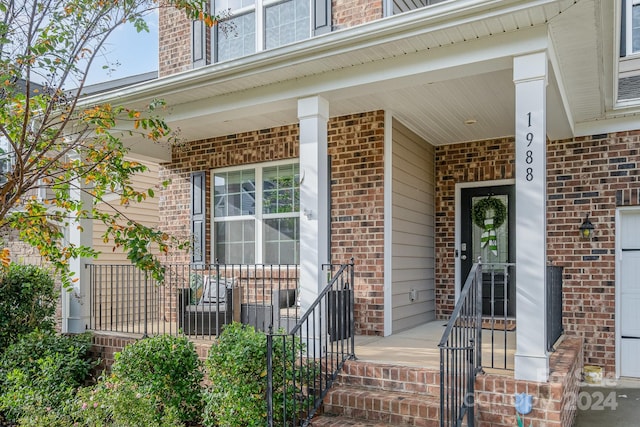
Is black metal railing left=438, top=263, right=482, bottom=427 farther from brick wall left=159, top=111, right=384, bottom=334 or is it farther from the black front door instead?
the black front door

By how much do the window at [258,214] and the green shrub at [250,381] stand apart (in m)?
2.55

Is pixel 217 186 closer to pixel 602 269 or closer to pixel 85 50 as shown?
pixel 85 50

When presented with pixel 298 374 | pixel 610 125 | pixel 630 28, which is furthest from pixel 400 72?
pixel 630 28

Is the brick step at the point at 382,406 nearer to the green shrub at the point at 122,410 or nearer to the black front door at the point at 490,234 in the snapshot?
the green shrub at the point at 122,410

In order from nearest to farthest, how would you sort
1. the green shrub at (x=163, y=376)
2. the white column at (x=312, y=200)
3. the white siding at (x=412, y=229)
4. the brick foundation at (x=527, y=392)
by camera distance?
the brick foundation at (x=527, y=392) → the green shrub at (x=163, y=376) → the white column at (x=312, y=200) → the white siding at (x=412, y=229)

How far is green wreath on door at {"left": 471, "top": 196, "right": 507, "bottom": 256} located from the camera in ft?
23.0

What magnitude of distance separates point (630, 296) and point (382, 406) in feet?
12.2

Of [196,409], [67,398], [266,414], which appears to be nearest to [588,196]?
[266,414]

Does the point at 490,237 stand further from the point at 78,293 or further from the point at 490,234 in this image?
the point at 78,293

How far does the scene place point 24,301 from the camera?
21.1 ft

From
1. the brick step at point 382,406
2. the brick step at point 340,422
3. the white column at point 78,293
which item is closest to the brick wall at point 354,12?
the white column at point 78,293

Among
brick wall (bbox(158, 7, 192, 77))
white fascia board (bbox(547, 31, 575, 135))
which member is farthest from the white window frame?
brick wall (bbox(158, 7, 192, 77))

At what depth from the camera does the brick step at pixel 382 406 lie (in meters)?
3.90

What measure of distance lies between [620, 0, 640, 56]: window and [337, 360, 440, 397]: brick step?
6.20 m
